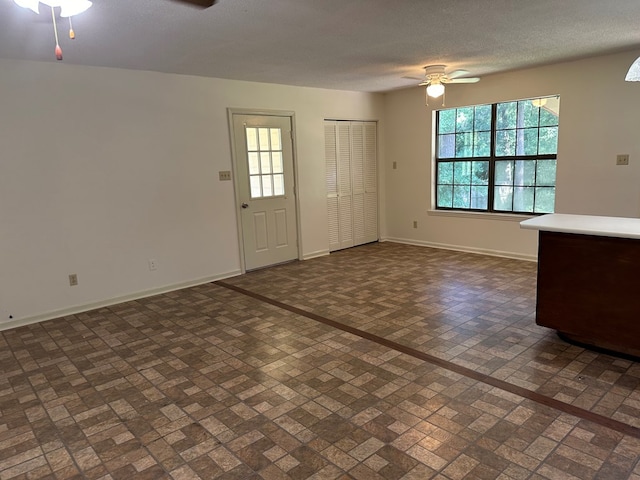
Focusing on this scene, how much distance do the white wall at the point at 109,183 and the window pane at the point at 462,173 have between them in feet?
8.63

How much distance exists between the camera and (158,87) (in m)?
4.54

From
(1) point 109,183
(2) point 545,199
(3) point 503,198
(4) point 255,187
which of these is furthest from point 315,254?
(2) point 545,199

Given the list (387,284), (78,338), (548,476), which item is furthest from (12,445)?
(387,284)

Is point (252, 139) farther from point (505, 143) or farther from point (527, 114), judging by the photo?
point (527, 114)

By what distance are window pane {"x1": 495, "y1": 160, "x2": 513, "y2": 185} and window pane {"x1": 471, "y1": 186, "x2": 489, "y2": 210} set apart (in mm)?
214

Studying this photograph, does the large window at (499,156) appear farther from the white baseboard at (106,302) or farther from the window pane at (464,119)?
the white baseboard at (106,302)

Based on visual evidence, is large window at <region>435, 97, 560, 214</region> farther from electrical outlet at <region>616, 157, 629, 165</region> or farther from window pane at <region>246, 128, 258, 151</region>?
window pane at <region>246, 128, 258, 151</region>

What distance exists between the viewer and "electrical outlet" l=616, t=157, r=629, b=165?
461 centimetres

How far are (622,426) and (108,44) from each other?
422 cm

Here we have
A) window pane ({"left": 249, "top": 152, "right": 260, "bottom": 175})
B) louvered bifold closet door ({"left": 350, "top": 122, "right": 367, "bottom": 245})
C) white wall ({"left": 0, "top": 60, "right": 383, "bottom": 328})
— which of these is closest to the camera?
white wall ({"left": 0, "top": 60, "right": 383, "bottom": 328})

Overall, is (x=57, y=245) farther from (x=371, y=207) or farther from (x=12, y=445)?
(x=371, y=207)

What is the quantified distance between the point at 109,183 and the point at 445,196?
452cm

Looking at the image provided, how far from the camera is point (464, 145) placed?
20.0 ft

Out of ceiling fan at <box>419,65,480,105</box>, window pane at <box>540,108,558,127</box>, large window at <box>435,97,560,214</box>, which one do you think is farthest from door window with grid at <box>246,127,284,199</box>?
window pane at <box>540,108,558,127</box>
